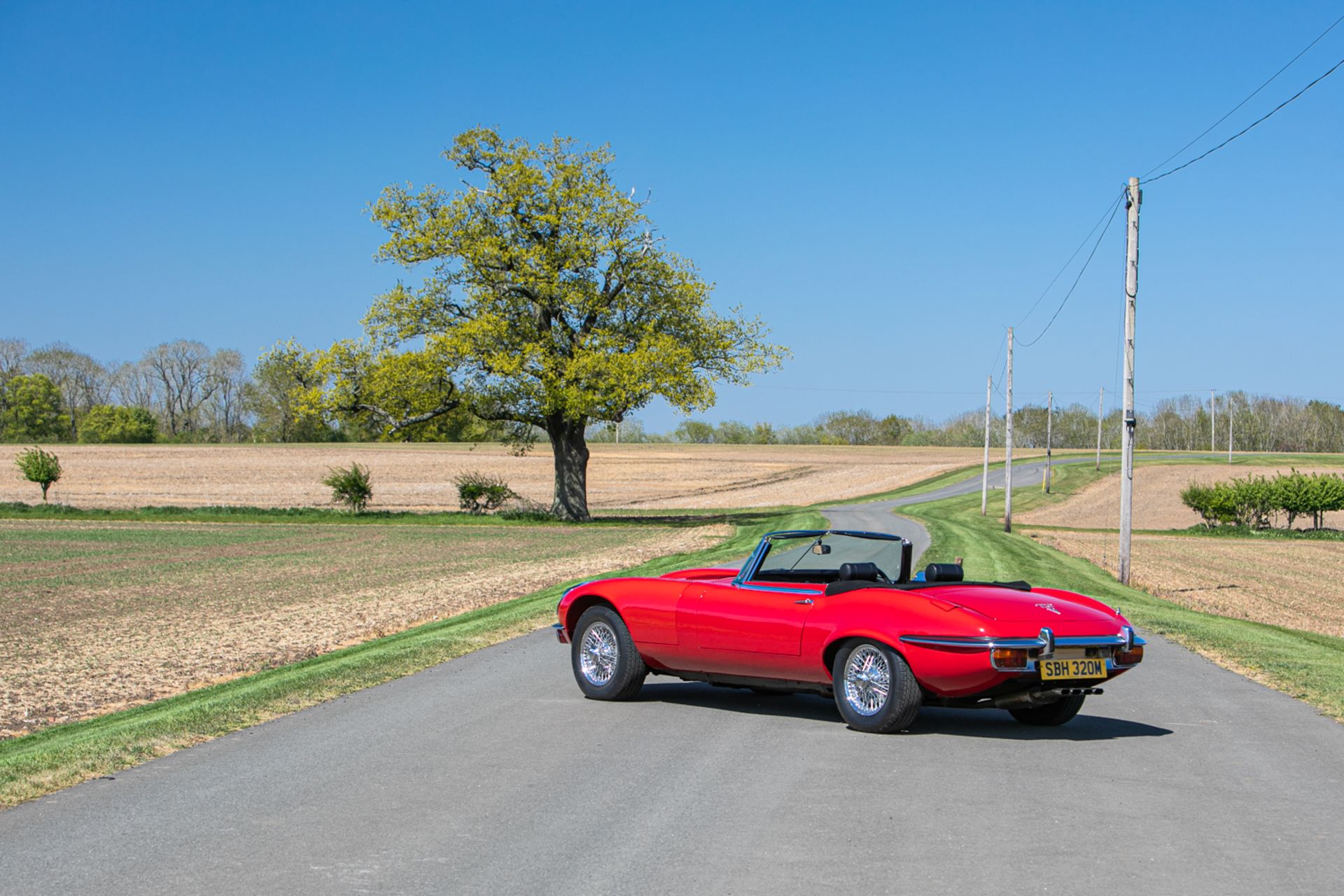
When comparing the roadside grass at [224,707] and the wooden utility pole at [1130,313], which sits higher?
the wooden utility pole at [1130,313]

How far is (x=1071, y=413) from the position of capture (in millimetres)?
164250

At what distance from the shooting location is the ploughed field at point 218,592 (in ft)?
41.1

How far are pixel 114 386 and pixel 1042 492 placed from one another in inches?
4424

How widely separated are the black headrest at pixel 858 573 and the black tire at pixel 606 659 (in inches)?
70.5

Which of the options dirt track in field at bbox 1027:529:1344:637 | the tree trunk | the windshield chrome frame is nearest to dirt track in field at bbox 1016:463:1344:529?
dirt track in field at bbox 1027:529:1344:637

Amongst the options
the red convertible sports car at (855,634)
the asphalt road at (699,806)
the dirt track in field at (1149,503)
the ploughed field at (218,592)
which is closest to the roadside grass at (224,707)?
the asphalt road at (699,806)

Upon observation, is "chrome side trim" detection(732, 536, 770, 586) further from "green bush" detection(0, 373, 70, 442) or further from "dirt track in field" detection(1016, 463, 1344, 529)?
"green bush" detection(0, 373, 70, 442)

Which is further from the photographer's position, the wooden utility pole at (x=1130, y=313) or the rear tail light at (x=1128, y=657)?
the wooden utility pole at (x=1130, y=313)

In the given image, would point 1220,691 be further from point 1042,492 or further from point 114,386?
point 114,386

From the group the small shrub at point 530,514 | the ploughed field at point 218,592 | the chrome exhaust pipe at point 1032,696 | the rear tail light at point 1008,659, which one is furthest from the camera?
the small shrub at point 530,514

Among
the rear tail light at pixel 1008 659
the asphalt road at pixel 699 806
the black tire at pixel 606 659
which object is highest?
the rear tail light at pixel 1008 659

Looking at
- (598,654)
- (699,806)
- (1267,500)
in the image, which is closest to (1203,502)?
(1267,500)

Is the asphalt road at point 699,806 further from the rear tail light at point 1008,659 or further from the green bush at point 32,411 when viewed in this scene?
the green bush at point 32,411

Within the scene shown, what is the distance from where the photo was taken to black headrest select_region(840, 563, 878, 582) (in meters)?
9.31
